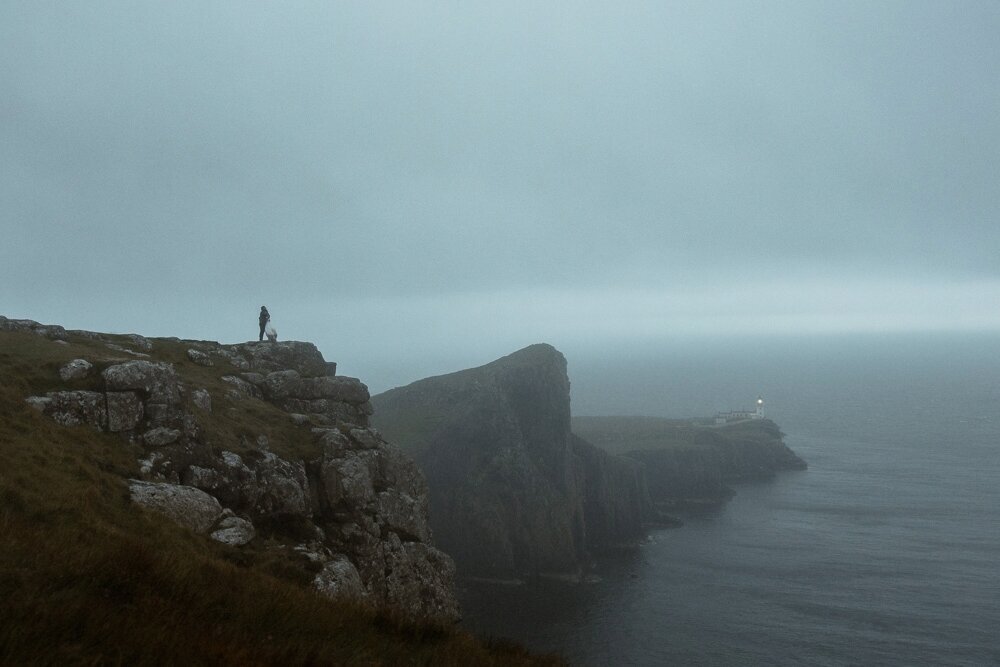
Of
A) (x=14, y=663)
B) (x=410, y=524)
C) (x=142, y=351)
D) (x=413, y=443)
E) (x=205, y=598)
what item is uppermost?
(x=142, y=351)

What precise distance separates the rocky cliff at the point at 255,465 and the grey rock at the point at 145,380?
0.06 metres

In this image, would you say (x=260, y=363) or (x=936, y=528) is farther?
(x=936, y=528)

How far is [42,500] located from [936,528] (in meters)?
125

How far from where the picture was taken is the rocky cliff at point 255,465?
74.4 feet

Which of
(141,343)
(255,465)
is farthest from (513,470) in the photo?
(255,465)

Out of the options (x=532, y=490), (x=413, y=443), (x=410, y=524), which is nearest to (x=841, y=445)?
(x=532, y=490)

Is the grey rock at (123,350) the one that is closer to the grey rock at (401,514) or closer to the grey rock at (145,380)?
the grey rock at (145,380)

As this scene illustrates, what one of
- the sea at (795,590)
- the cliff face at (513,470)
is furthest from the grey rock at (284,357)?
the cliff face at (513,470)

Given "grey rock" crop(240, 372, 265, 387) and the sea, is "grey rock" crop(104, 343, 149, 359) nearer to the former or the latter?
"grey rock" crop(240, 372, 265, 387)

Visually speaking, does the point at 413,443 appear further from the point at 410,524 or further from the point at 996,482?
the point at 996,482

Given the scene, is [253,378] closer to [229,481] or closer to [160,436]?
[160,436]

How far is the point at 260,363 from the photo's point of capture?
142 ft

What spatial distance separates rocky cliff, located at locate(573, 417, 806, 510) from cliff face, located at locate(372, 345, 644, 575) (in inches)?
914

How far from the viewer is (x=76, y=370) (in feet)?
Answer: 84.4
